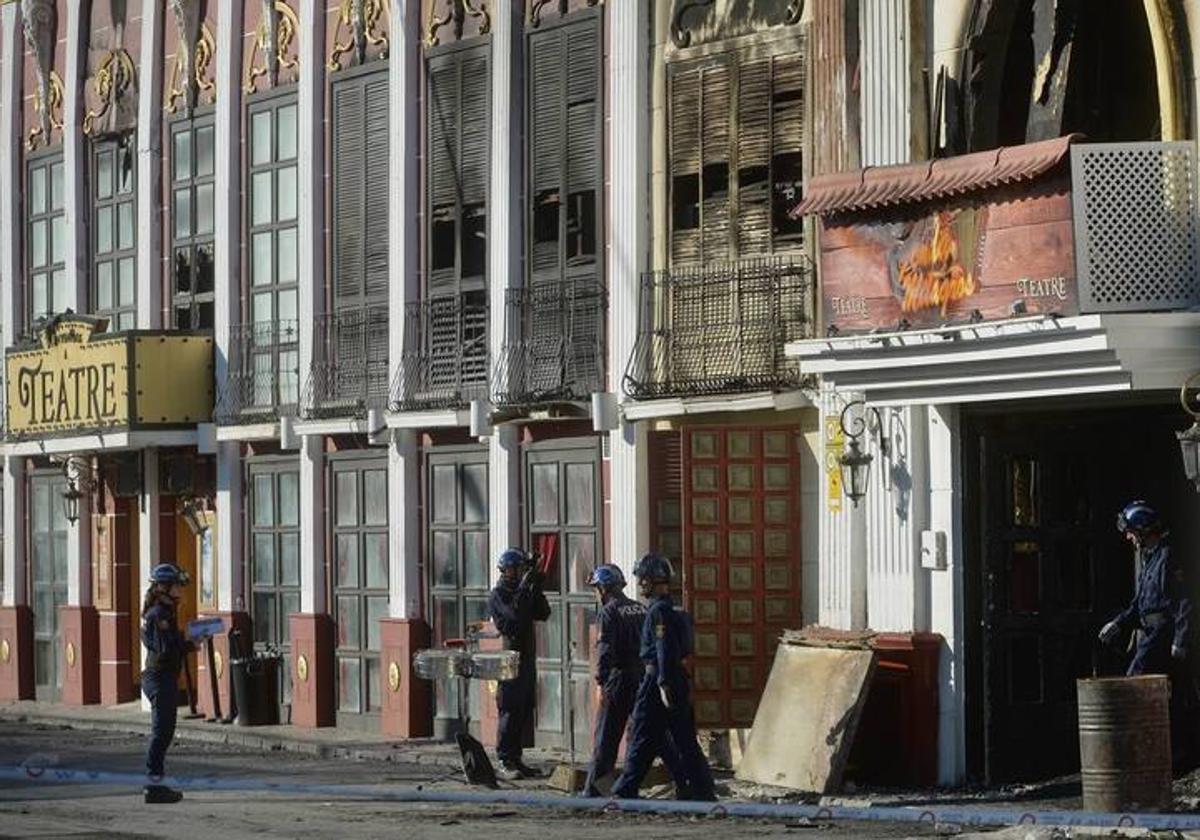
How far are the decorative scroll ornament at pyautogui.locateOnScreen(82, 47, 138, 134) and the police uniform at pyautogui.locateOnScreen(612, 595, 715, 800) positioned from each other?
16401mm

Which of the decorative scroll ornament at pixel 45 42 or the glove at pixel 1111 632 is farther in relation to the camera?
the decorative scroll ornament at pixel 45 42

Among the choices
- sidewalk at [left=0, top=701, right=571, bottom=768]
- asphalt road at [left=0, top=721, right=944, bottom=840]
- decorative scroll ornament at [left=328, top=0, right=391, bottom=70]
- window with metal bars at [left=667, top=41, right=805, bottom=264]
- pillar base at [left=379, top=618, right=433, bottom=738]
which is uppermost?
decorative scroll ornament at [left=328, top=0, right=391, bottom=70]

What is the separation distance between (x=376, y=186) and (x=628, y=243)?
198 inches

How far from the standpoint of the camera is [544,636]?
96.4 ft

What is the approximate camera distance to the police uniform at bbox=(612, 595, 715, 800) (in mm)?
22594

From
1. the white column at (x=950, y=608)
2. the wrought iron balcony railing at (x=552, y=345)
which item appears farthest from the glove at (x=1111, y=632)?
the wrought iron balcony railing at (x=552, y=345)

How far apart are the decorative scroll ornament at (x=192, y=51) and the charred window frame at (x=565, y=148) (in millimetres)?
7050

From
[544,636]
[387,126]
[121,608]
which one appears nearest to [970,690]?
[544,636]

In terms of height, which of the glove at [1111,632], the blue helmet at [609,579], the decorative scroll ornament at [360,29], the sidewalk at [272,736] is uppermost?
the decorative scroll ornament at [360,29]

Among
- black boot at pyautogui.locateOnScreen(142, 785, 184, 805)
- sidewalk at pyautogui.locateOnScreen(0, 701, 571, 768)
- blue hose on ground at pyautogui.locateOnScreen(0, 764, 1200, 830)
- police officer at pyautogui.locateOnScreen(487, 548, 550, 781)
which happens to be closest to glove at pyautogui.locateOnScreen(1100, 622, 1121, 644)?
blue hose on ground at pyautogui.locateOnScreen(0, 764, 1200, 830)

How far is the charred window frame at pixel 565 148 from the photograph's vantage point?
93.8 ft

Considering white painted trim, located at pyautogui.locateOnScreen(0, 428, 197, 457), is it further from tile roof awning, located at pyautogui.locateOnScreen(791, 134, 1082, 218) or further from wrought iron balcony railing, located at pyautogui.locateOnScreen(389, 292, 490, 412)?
tile roof awning, located at pyautogui.locateOnScreen(791, 134, 1082, 218)

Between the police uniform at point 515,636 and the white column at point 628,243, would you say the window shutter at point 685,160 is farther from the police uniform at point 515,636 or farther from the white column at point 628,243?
the police uniform at point 515,636

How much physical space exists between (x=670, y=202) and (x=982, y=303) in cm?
553
